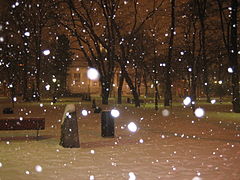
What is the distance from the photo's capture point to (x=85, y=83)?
4343 inches

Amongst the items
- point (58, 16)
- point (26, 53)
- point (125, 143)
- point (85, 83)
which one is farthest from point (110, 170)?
point (85, 83)

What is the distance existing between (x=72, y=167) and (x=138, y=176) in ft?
5.47

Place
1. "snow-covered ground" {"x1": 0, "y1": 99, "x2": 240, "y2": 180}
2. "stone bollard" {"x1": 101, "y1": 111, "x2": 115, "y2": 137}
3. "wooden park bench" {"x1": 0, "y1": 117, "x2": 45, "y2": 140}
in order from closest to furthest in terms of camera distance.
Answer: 1. "snow-covered ground" {"x1": 0, "y1": 99, "x2": 240, "y2": 180}
2. "wooden park bench" {"x1": 0, "y1": 117, "x2": 45, "y2": 140}
3. "stone bollard" {"x1": 101, "y1": 111, "x2": 115, "y2": 137}

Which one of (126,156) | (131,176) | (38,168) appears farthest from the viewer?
(126,156)

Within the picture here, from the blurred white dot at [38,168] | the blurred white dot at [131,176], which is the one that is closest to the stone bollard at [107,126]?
the blurred white dot at [38,168]

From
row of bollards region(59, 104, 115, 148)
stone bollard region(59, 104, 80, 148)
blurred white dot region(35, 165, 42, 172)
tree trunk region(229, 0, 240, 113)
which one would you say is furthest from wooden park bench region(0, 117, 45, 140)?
tree trunk region(229, 0, 240, 113)

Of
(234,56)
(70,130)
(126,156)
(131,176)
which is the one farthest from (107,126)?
(234,56)

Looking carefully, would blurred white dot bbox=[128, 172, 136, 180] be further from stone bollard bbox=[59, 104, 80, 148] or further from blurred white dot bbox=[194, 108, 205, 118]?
blurred white dot bbox=[194, 108, 205, 118]

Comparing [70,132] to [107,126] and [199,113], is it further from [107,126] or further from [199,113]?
[199,113]

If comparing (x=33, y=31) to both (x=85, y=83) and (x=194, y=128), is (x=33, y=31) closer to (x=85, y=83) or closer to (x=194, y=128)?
(x=194, y=128)

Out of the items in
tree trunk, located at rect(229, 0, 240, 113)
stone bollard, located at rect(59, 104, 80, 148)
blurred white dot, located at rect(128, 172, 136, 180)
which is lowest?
blurred white dot, located at rect(128, 172, 136, 180)

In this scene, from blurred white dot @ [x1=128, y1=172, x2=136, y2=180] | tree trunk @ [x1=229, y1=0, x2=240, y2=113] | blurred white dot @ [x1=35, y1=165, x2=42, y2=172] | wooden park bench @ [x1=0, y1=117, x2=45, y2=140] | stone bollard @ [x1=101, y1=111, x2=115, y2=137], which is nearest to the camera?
blurred white dot @ [x1=128, y1=172, x2=136, y2=180]

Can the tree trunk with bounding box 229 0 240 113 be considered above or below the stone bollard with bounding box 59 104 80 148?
above

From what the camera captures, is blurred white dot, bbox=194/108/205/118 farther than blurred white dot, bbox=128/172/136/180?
Yes
